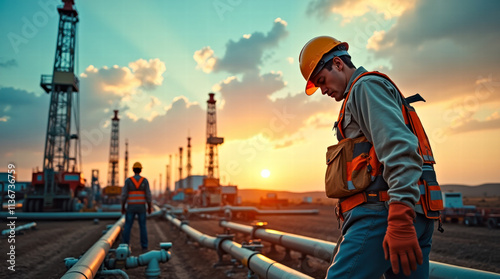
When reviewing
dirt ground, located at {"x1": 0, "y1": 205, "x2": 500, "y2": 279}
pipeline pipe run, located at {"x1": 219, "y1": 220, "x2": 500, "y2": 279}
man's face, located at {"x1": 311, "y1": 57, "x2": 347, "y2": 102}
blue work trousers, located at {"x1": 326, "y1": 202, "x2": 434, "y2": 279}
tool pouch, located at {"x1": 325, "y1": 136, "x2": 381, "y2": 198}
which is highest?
man's face, located at {"x1": 311, "y1": 57, "x2": 347, "y2": 102}

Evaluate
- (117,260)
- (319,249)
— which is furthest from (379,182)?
(117,260)

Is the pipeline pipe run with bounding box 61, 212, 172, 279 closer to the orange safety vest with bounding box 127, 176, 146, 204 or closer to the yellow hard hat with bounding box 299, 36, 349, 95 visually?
the orange safety vest with bounding box 127, 176, 146, 204

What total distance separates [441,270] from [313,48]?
260 cm

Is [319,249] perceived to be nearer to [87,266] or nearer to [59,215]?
[87,266]

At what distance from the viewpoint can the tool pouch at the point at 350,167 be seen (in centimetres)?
181

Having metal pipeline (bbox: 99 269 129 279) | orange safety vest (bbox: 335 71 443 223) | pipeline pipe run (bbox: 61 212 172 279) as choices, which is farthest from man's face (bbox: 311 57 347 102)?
metal pipeline (bbox: 99 269 129 279)

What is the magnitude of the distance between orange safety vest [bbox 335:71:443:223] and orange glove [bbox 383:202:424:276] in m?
0.16

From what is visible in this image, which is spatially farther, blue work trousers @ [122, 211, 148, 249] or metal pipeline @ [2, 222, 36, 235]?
metal pipeline @ [2, 222, 36, 235]

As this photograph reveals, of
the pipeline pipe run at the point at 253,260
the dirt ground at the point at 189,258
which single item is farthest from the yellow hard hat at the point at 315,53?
the dirt ground at the point at 189,258

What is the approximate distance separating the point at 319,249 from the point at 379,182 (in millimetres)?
3937

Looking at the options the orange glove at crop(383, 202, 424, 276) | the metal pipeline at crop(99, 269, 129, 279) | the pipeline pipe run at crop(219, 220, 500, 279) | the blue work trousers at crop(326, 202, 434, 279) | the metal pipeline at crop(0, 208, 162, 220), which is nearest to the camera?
the orange glove at crop(383, 202, 424, 276)

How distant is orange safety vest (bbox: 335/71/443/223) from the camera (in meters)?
1.76

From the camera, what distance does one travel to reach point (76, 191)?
26.3 m

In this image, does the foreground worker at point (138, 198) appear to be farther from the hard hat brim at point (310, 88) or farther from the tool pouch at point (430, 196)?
the tool pouch at point (430, 196)
